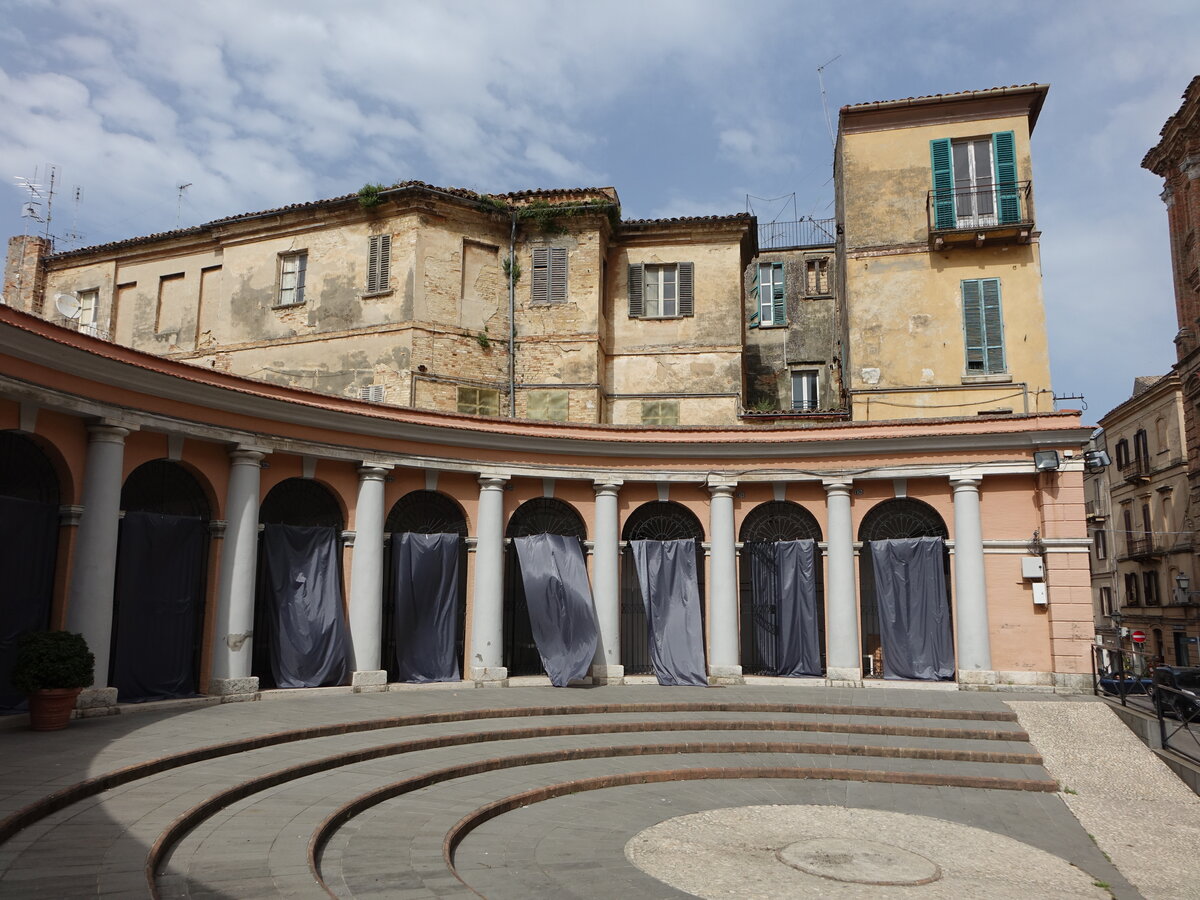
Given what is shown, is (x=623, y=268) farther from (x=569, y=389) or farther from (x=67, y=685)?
(x=67, y=685)

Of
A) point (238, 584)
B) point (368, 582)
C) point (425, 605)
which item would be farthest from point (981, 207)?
point (238, 584)

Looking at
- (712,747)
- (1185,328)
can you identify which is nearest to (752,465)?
(712,747)

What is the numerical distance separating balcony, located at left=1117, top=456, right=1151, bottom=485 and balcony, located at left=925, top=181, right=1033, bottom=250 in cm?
2312

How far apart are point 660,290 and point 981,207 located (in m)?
8.40

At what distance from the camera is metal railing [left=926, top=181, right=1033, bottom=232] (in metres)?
22.0

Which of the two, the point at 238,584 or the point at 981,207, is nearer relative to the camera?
the point at 238,584

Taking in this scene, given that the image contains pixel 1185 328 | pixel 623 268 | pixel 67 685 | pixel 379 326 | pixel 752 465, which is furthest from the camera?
pixel 1185 328

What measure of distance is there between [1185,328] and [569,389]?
25190 mm

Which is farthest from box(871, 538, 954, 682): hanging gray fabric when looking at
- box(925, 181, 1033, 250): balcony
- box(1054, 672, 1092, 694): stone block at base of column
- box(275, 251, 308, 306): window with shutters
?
box(275, 251, 308, 306): window with shutters

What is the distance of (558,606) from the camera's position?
1816cm

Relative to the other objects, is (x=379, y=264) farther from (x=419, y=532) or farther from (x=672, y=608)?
(x=672, y=608)

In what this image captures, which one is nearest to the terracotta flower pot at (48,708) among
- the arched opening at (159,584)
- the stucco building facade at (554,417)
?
the stucco building facade at (554,417)

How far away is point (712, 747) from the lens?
12672 millimetres

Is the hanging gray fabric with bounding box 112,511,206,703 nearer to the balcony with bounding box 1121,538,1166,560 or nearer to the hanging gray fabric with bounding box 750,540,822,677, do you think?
the hanging gray fabric with bounding box 750,540,822,677
